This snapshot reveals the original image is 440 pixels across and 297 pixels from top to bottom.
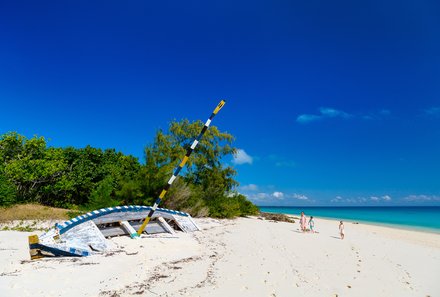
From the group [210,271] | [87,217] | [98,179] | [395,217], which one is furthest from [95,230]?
[395,217]

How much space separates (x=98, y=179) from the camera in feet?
64.1

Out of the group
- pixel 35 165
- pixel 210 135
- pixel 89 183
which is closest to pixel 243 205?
pixel 210 135

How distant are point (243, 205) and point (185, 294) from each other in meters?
19.1

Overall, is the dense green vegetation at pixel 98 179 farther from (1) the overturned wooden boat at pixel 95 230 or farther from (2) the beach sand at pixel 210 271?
(2) the beach sand at pixel 210 271

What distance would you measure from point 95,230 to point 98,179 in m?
12.1

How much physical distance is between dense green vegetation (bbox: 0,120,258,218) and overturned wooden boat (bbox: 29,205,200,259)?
3.90 meters

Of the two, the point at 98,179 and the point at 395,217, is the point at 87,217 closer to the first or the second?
the point at 98,179

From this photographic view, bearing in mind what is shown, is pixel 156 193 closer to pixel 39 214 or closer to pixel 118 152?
pixel 39 214

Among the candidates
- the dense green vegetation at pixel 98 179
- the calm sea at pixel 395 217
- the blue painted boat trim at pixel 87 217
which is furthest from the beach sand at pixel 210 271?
the calm sea at pixel 395 217

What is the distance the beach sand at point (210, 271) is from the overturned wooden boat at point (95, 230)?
11.5 inches

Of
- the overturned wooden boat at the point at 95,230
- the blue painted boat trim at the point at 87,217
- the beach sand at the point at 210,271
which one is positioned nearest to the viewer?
the beach sand at the point at 210,271

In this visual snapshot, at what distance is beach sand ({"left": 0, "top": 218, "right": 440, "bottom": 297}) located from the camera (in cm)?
501

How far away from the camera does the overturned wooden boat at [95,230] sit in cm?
662

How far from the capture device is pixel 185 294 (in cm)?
481
